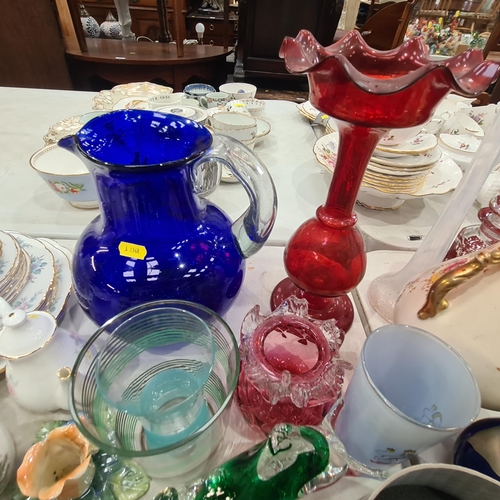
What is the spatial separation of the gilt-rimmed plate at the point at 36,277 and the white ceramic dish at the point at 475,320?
37cm

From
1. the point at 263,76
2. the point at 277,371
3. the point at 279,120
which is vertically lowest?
the point at 263,76

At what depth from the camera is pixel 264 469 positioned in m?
0.22

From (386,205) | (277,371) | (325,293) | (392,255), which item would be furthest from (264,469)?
(386,205)

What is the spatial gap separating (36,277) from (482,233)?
505 mm

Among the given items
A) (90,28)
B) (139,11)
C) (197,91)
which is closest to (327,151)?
(197,91)

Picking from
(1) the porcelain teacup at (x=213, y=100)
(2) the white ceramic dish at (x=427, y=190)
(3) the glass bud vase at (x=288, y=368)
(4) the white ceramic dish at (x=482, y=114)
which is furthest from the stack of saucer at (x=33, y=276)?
(4) the white ceramic dish at (x=482, y=114)

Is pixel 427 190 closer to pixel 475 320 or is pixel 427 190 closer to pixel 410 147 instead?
pixel 410 147

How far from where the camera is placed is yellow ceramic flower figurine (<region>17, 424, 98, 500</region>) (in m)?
0.24

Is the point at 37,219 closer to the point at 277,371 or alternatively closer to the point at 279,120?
the point at 277,371

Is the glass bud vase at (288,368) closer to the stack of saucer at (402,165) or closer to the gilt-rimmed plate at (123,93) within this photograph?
the stack of saucer at (402,165)

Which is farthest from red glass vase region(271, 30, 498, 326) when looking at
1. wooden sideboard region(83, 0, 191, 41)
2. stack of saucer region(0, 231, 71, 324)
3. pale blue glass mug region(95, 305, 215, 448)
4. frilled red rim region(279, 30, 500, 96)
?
wooden sideboard region(83, 0, 191, 41)

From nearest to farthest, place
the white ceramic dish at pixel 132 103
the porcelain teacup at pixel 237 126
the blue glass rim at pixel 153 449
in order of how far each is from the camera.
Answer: the blue glass rim at pixel 153 449 → the porcelain teacup at pixel 237 126 → the white ceramic dish at pixel 132 103

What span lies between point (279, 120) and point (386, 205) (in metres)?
0.44

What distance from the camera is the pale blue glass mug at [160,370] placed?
260 millimetres
